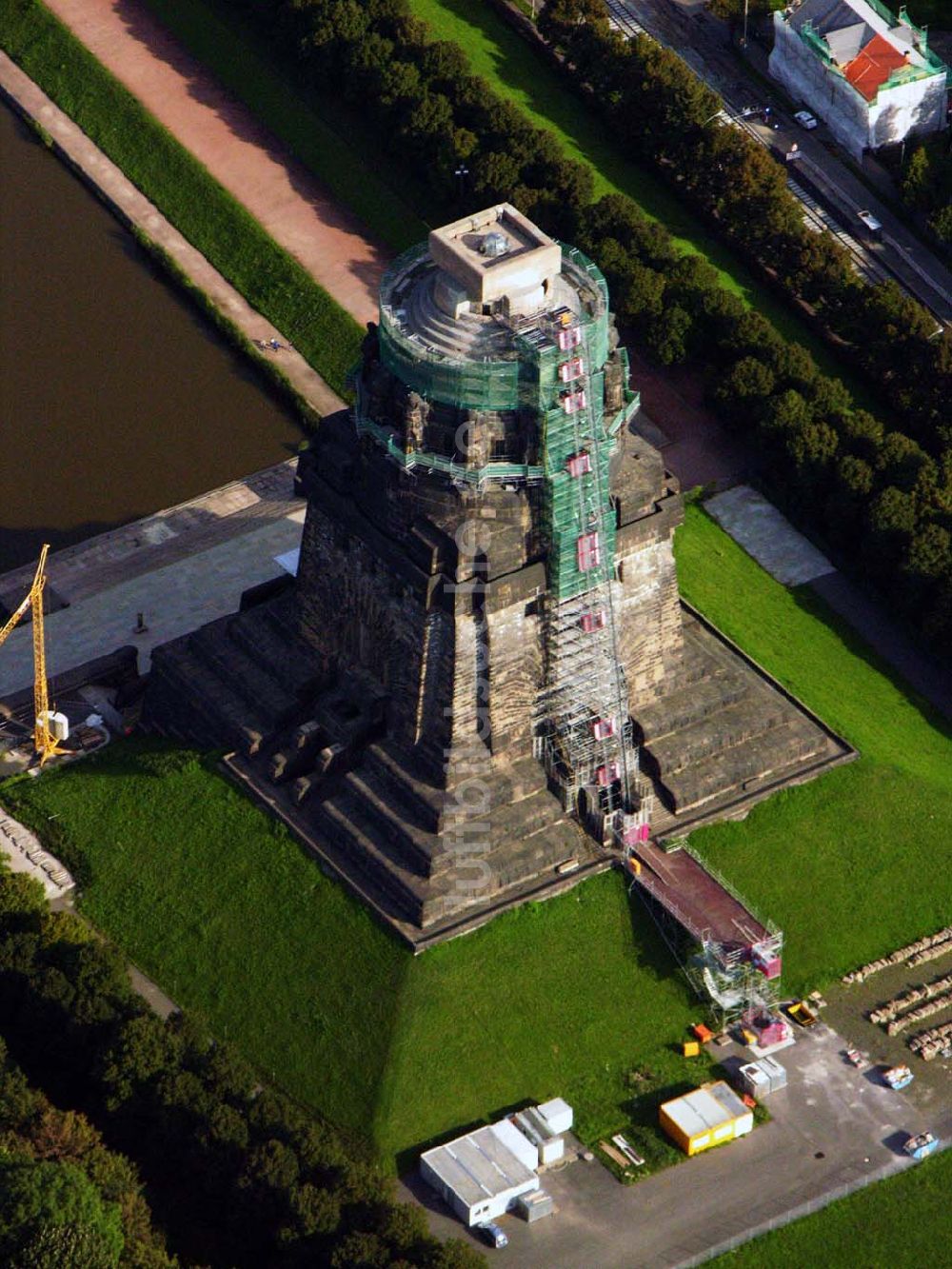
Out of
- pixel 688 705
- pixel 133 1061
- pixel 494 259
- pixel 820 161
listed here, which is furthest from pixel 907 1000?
pixel 820 161

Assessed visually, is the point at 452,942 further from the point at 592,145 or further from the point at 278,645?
the point at 592,145

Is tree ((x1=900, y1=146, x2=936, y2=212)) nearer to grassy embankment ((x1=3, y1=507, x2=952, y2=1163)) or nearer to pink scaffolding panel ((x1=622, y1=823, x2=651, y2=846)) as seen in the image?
grassy embankment ((x1=3, y1=507, x2=952, y2=1163))

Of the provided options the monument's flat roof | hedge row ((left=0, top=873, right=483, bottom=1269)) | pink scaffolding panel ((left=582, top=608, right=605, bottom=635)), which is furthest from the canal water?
the monument's flat roof

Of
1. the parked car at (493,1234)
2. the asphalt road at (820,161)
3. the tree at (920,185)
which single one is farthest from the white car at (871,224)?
the parked car at (493,1234)

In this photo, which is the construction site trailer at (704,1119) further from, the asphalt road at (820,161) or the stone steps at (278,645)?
the asphalt road at (820,161)

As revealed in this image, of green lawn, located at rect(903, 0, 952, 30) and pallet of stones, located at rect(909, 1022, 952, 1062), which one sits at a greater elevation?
green lawn, located at rect(903, 0, 952, 30)
